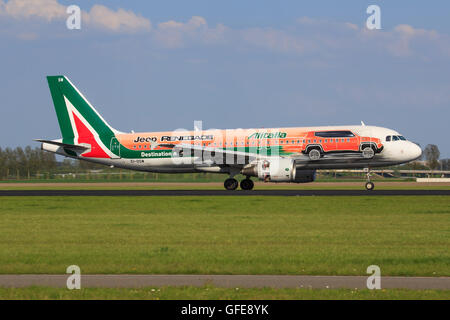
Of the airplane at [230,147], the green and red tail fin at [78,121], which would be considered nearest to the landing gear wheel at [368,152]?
the airplane at [230,147]

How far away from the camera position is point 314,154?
47.2 m

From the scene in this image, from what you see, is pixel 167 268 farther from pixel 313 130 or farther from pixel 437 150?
pixel 437 150

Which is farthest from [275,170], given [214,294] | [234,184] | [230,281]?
[214,294]

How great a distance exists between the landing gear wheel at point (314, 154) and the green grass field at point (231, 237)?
10923 millimetres

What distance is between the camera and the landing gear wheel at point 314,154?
154 ft

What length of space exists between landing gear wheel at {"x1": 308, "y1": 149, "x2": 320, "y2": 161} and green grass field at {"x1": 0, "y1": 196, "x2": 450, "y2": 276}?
1092 centimetres

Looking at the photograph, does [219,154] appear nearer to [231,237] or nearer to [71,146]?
[71,146]

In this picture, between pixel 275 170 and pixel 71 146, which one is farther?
pixel 71 146

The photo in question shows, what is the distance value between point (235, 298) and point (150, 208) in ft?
72.4

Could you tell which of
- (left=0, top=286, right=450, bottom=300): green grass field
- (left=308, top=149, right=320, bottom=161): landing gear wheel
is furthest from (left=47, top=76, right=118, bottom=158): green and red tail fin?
(left=0, top=286, right=450, bottom=300): green grass field

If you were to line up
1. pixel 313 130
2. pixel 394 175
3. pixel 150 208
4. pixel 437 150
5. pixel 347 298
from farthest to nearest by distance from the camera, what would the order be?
pixel 437 150 < pixel 394 175 < pixel 313 130 < pixel 150 208 < pixel 347 298

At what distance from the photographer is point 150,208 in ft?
109

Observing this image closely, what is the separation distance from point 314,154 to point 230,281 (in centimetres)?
3452
